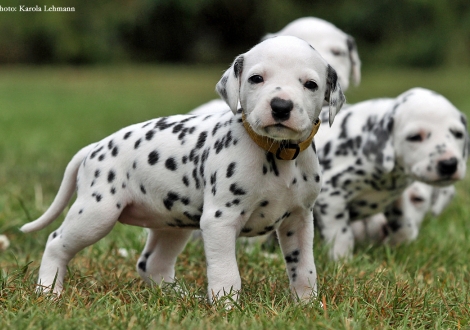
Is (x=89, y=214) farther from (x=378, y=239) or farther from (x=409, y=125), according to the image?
(x=378, y=239)

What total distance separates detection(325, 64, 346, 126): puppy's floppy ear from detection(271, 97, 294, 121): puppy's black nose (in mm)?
417

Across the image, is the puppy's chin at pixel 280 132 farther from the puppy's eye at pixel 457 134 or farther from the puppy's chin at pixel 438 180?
the puppy's eye at pixel 457 134

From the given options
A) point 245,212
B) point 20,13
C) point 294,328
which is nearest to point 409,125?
point 245,212

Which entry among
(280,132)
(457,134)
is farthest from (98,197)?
(457,134)

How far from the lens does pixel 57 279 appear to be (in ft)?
14.1

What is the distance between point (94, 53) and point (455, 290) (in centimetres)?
2978

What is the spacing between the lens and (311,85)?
Answer: 3734mm

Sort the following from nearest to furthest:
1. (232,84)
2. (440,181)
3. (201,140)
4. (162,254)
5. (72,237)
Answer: (232,84) → (201,140) → (72,237) → (162,254) → (440,181)

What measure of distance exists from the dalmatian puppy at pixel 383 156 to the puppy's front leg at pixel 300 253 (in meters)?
1.38

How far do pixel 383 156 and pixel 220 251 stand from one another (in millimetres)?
2272

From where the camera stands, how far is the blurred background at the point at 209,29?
31.8 metres

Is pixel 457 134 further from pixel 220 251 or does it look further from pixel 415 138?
pixel 220 251

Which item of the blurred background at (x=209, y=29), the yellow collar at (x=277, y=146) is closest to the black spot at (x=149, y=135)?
the yellow collar at (x=277, y=146)

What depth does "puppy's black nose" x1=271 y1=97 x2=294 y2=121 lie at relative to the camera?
3.53 m
